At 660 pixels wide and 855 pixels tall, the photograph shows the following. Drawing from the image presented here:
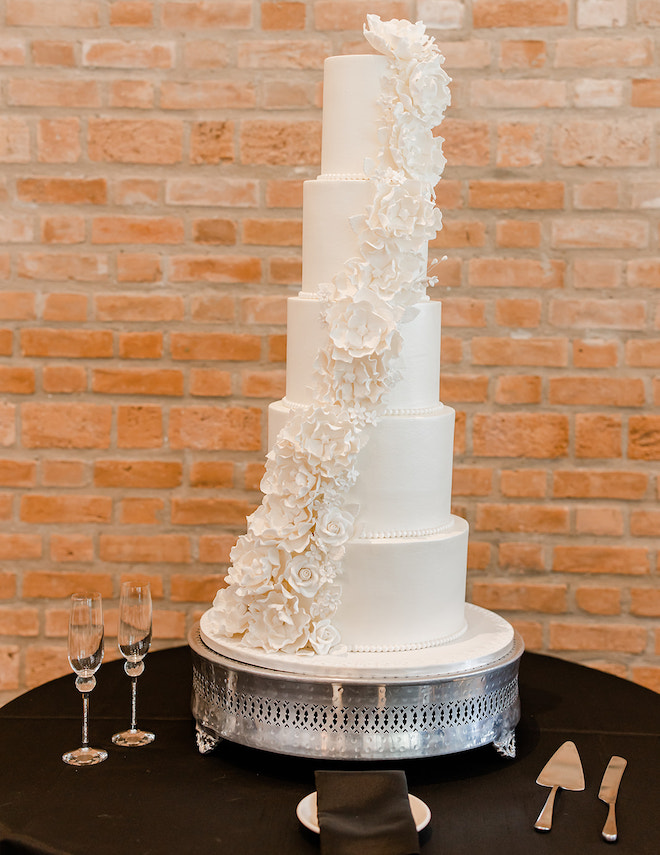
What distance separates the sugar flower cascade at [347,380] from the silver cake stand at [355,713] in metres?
0.07

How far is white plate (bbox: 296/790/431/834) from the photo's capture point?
1.21 metres

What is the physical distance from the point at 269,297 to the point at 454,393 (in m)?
0.48

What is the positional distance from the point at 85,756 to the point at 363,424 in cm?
63

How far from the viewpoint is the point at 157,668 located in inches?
72.7

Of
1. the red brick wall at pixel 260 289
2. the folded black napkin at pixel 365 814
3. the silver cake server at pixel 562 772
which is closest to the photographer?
the folded black napkin at pixel 365 814

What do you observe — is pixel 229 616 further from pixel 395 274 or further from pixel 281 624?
pixel 395 274

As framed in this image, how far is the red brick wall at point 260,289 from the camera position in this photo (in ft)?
7.28

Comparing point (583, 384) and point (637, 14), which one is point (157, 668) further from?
point (637, 14)

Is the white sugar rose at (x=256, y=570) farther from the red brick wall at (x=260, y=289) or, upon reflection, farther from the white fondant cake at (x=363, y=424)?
the red brick wall at (x=260, y=289)

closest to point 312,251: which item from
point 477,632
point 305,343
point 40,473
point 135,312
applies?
point 305,343

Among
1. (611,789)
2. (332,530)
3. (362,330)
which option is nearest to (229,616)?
(332,530)

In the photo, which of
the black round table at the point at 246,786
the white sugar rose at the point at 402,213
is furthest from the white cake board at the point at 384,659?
the white sugar rose at the point at 402,213

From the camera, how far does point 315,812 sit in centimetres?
124

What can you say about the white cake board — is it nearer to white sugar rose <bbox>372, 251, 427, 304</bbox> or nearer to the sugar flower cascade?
the sugar flower cascade
